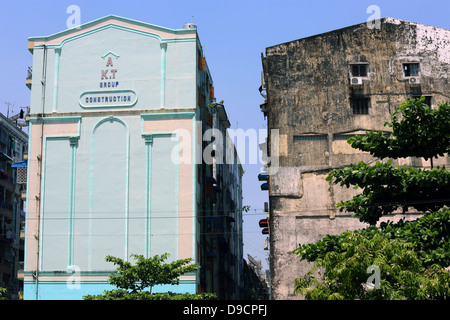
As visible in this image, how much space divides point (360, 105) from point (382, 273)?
750 inches

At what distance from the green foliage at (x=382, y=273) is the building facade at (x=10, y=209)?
38.5 m

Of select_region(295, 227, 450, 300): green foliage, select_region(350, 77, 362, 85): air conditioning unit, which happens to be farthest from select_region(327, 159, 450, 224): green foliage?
select_region(350, 77, 362, 85): air conditioning unit

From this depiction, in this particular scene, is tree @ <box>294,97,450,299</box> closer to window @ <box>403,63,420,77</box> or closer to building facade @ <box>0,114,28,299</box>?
window @ <box>403,63,420,77</box>

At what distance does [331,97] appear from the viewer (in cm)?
3531

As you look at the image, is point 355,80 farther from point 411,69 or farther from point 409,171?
point 409,171

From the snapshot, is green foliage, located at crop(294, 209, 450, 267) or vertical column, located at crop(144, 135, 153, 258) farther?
vertical column, located at crop(144, 135, 153, 258)

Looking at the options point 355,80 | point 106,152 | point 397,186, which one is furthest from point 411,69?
point 106,152

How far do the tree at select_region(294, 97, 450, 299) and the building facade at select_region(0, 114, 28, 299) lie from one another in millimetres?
37108

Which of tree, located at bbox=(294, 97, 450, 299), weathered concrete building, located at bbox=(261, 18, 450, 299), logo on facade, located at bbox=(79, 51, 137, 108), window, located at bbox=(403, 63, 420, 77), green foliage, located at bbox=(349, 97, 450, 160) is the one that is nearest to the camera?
tree, located at bbox=(294, 97, 450, 299)

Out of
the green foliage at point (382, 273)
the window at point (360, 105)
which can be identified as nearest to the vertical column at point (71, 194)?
the window at point (360, 105)

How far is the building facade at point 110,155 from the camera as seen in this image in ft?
124

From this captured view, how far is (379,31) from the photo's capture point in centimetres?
3594

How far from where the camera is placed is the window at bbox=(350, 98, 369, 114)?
116 ft
